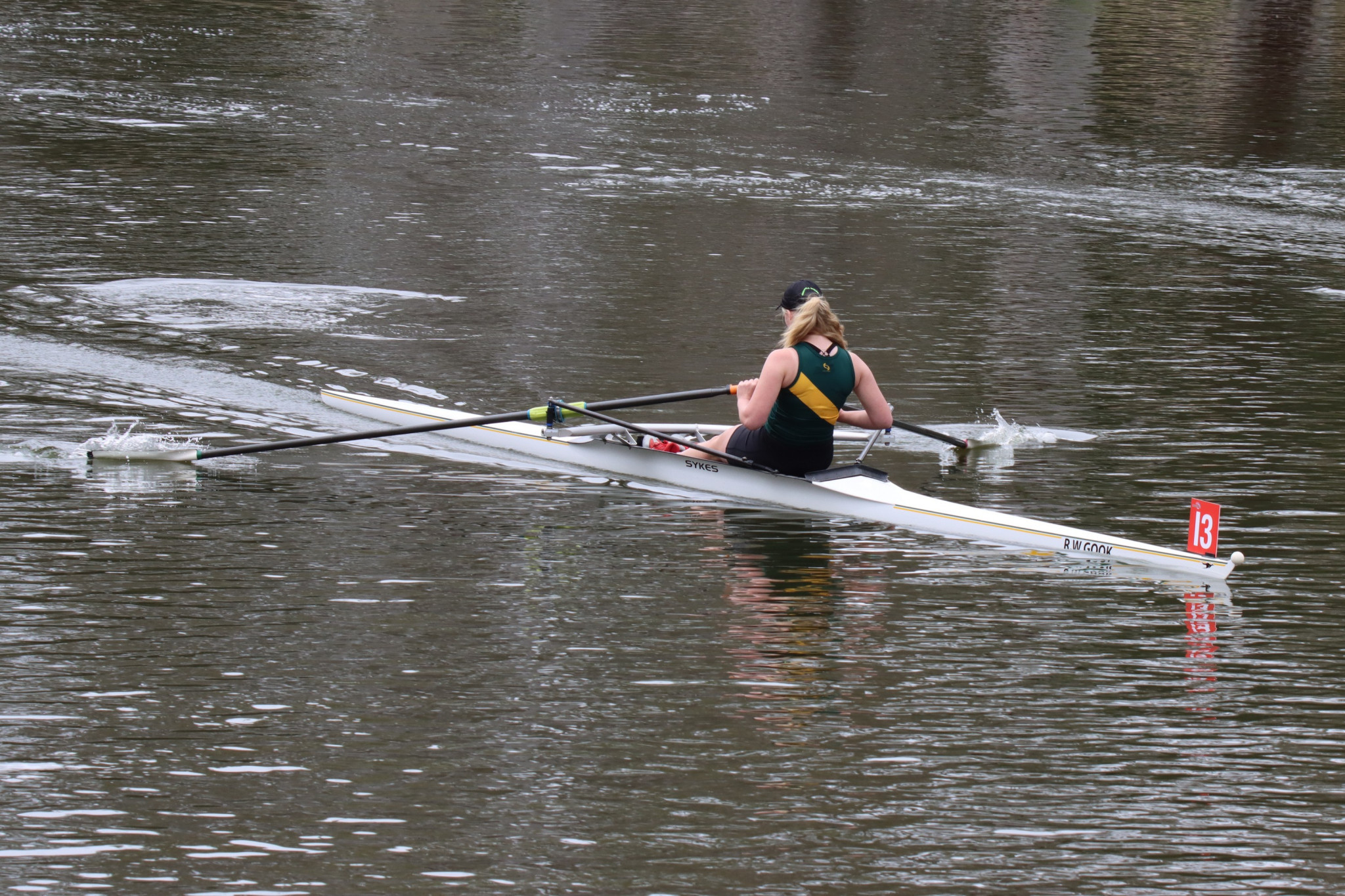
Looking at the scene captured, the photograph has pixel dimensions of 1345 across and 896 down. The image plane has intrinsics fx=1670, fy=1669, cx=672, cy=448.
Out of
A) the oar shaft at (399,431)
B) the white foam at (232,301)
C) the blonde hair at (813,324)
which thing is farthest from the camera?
the white foam at (232,301)

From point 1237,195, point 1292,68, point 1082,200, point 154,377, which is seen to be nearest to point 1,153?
point 154,377

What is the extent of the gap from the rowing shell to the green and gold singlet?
0.83 ft

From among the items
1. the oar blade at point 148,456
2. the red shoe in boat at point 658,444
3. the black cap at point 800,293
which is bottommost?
the oar blade at point 148,456

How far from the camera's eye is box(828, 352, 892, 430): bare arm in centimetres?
990

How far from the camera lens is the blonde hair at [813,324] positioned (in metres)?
9.66

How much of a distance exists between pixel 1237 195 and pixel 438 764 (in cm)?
1954

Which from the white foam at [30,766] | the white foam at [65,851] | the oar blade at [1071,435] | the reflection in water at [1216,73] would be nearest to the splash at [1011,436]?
the oar blade at [1071,435]

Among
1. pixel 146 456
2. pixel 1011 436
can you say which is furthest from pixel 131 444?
pixel 1011 436

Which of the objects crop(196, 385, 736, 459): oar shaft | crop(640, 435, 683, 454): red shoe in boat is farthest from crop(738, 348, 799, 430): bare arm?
crop(640, 435, 683, 454): red shoe in boat

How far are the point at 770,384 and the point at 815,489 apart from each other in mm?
739

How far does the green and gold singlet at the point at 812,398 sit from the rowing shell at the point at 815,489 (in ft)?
0.83

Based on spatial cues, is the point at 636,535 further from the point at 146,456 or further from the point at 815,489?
the point at 146,456

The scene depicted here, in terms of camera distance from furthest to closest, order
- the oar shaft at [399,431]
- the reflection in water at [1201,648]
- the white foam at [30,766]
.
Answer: the oar shaft at [399,431]
the reflection in water at [1201,648]
the white foam at [30,766]

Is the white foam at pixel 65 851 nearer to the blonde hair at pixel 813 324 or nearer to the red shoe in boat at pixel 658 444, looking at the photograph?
Answer: the blonde hair at pixel 813 324
